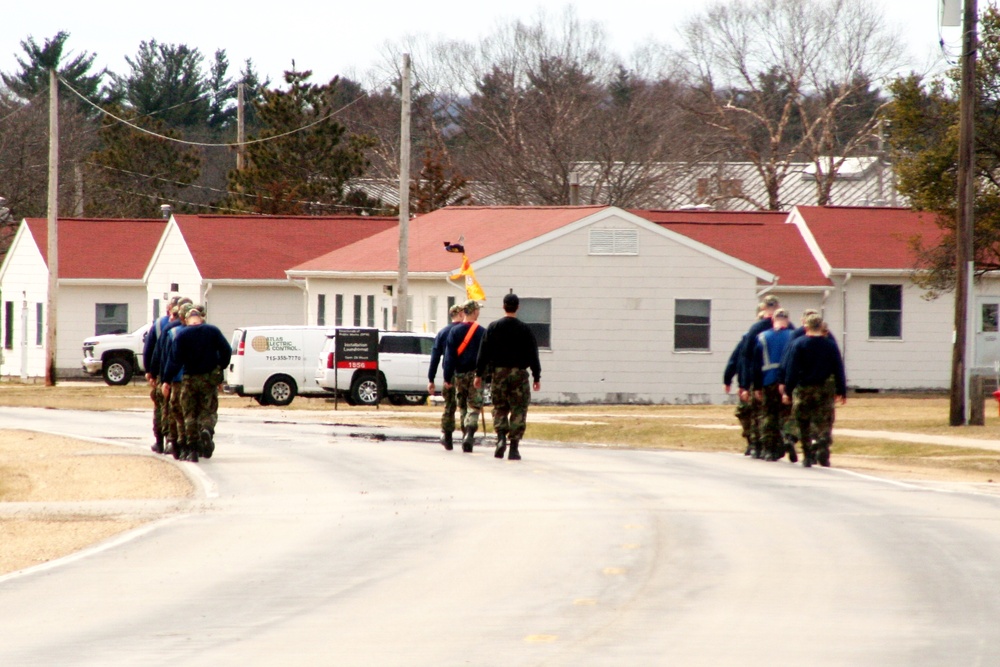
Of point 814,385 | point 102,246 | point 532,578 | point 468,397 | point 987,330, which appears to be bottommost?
point 532,578

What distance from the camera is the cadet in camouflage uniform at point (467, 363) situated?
771 inches

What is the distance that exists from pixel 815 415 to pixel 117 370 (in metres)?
29.4

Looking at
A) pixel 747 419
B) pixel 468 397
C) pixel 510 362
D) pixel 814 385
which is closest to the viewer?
pixel 814 385

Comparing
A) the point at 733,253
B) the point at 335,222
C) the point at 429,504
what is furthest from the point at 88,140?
the point at 429,504

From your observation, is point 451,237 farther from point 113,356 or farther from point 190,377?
point 190,377

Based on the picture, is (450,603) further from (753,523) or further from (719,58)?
(719,58)

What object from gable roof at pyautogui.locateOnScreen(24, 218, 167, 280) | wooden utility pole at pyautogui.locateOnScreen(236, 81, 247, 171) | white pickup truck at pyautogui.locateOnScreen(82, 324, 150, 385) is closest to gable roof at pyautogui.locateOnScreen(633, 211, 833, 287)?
white pickup truck at pyautogui.locateOnScreen(82, 324, 150, 385)

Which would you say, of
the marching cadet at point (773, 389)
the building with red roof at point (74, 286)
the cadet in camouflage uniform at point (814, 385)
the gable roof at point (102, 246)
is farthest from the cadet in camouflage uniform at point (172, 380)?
the gable roof at point (102, 246)

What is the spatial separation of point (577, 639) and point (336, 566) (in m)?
3.02

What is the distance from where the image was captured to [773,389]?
1914 centimetres

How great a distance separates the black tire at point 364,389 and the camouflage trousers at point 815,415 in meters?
16.4

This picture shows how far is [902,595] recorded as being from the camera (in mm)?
9555

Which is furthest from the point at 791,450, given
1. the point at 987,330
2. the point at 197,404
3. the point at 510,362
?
the point at 987,330

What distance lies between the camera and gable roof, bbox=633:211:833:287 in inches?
1619
